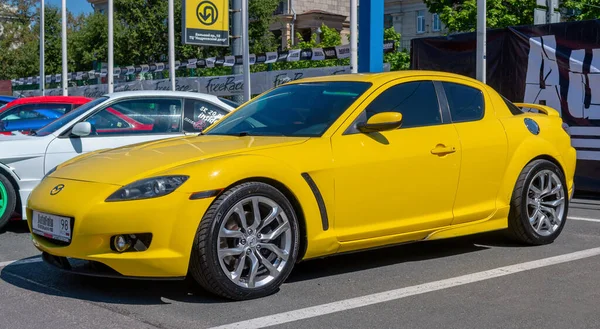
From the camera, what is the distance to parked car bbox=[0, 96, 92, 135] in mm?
11859

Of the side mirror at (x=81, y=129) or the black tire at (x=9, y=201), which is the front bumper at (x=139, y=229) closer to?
the side mirror at (x=81, y=129)

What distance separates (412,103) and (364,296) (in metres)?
1.76

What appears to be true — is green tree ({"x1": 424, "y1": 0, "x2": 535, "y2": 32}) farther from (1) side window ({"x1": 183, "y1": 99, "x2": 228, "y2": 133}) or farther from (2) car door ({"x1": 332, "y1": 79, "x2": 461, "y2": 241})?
(2) car door ({"x1": 332, "y1": 79, "x2": 461, "y2": 241})

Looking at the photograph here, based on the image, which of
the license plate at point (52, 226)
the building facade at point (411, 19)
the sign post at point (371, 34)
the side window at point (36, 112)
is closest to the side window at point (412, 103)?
the license plate at point (52, 226)

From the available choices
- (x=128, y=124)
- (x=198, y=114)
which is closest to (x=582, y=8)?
(x=198, y=114)

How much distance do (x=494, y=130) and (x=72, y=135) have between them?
4327 millimetres

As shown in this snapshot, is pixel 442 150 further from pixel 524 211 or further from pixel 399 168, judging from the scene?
pixel 524 211

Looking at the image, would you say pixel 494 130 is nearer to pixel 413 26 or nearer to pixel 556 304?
pixel 556 304

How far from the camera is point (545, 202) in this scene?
7.06 metres

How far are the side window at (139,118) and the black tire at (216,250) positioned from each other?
12.6 ft

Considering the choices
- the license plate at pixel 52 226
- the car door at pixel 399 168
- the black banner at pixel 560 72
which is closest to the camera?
the license plate at pixel 52 226

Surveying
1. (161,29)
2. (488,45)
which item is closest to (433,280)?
(488,45)

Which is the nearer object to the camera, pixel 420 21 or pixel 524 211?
pixel 524 211

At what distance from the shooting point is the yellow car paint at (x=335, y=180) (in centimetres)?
491
